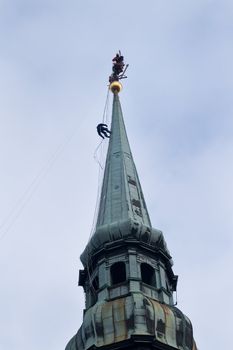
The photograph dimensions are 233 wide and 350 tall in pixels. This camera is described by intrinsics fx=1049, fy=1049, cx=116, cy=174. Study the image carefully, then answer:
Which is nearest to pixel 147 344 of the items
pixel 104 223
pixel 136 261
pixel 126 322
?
pixel 126 322

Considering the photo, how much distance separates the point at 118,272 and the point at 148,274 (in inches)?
54.2

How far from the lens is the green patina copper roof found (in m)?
49.6

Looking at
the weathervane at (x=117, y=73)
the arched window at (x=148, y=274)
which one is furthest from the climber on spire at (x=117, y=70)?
the arched window at (x=148, y=274)

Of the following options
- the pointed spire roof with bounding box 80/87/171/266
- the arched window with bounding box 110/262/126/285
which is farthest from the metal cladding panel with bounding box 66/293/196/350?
the pointed spire roof with bounding box 80/87/171/266

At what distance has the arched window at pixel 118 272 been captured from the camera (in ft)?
152

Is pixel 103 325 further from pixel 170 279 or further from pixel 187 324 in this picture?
pixel 170 279

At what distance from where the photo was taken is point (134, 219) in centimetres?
4872

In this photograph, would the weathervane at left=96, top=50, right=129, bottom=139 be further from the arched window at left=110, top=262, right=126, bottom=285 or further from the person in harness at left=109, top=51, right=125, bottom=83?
the arched window at left=110, top=262, right=126, bottom=285

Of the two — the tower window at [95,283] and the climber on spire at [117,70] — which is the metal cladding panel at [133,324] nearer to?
the tower window at [95,283]

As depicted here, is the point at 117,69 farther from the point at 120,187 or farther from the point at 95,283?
the point at 95,283

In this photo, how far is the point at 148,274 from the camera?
47.2m

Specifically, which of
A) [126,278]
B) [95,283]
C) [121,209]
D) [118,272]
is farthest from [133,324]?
[121,209]

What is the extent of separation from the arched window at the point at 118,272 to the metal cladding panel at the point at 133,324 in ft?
7.41

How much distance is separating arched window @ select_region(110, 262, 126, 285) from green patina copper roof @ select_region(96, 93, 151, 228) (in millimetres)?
2720
